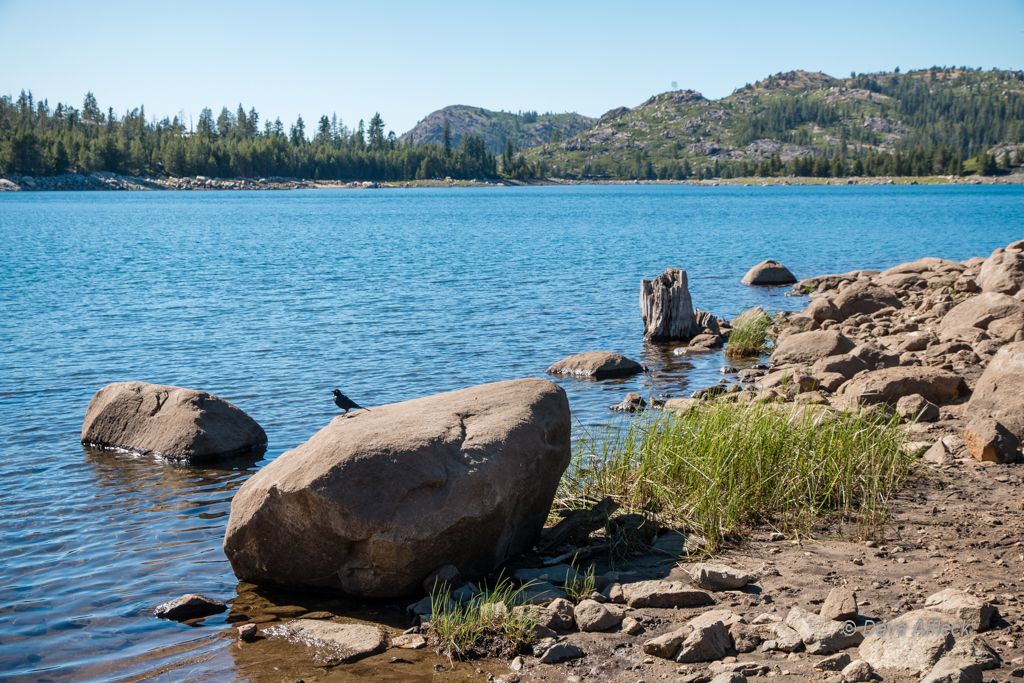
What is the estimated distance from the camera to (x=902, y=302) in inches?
955

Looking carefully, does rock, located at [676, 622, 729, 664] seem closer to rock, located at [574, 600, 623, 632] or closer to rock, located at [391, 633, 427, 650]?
rock, located at [574, 600, 623, 632]

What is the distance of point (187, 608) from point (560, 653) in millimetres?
3650

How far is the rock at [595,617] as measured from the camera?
6160mm

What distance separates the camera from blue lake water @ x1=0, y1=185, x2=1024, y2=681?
25.4ft

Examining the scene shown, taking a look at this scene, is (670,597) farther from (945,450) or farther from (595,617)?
(945,450)

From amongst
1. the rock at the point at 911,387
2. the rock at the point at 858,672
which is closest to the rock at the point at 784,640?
the rock at the point at 858,672

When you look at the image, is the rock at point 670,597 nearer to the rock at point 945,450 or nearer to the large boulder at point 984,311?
A: the rock at point 945,450

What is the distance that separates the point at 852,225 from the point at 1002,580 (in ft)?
243

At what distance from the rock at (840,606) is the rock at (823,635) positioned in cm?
8

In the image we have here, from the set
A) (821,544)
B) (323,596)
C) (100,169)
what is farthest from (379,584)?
(100,169)

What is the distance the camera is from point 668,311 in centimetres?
2178

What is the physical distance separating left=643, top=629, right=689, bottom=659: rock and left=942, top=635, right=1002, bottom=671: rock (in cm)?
171

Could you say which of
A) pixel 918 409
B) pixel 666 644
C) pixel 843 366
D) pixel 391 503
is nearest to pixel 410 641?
pixel 391 503

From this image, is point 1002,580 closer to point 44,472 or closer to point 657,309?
point 44,472
